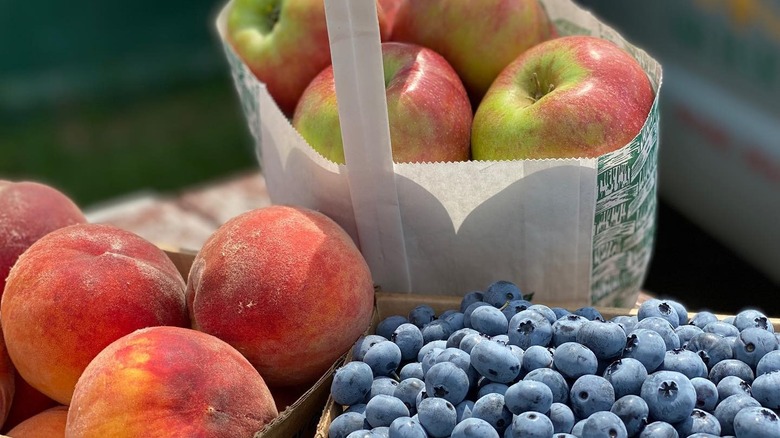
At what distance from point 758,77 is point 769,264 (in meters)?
0.47

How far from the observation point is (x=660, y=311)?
916 mm

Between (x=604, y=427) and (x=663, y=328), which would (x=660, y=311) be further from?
(x=604, y=427)

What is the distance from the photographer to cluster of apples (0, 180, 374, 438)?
855 millimetres

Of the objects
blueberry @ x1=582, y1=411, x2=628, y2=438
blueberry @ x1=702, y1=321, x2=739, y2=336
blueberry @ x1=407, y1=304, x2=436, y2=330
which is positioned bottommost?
blueberry @ x1=407, y1=304, x2=436, y2=330

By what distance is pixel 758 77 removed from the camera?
6.08ft

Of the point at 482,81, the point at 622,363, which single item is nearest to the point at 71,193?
the point at 482,81

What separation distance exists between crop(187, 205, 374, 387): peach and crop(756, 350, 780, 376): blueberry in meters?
0.45

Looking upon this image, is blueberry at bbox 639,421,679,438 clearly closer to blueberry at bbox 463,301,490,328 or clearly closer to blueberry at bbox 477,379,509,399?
blueberry at bbox 477,379,509,399

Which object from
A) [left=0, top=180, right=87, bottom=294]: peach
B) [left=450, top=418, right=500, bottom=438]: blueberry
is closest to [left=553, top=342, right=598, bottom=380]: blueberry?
[left=450, top=418, right=500, bottom=438]: blueberry

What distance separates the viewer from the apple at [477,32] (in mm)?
1267

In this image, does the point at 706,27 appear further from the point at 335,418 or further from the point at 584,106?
the point at 335,418

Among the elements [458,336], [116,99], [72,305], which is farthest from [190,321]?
[116,99]

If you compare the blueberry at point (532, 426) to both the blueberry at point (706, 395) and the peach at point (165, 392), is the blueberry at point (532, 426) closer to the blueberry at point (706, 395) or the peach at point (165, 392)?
the blueberry at point (706, 395)

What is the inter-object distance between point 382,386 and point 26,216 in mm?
629
